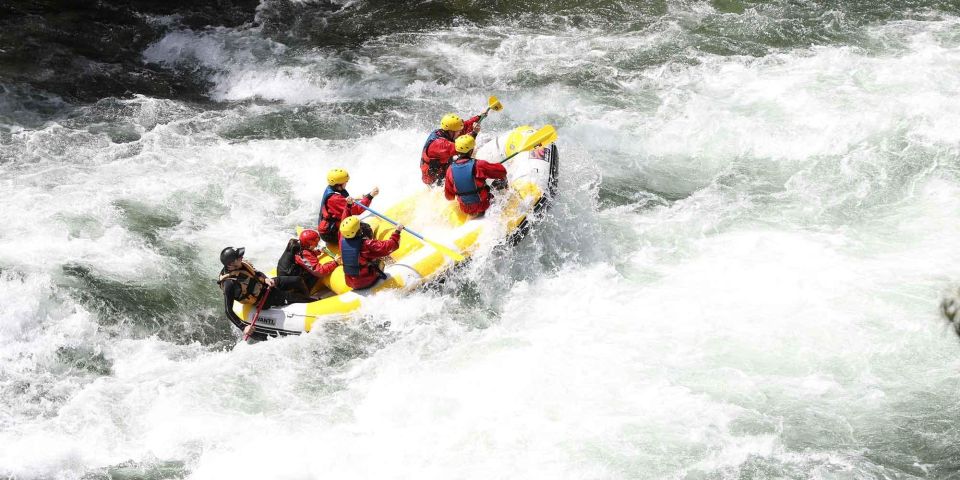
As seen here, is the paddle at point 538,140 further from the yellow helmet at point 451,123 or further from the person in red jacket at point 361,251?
the person in red jacket at point 361,251

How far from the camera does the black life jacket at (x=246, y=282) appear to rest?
7633mm

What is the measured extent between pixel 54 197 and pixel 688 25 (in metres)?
9.10

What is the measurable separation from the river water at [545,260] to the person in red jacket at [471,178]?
511 mm

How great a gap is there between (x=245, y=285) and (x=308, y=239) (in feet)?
2.35

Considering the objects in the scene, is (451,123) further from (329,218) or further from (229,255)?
(229,255)

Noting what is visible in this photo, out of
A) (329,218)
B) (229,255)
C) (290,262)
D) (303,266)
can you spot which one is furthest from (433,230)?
(229,255)

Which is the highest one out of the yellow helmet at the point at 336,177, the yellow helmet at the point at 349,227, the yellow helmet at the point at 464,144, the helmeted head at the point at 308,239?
the yellow helmet at the point at 464,144

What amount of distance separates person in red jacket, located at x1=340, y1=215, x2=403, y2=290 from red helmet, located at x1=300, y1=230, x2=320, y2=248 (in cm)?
A: 30

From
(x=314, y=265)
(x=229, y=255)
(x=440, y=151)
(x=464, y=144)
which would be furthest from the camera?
(x=440, y=151)

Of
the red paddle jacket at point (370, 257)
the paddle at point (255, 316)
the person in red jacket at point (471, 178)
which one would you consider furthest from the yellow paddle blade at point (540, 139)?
the paddle at point (255, 316)

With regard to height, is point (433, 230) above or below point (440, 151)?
below

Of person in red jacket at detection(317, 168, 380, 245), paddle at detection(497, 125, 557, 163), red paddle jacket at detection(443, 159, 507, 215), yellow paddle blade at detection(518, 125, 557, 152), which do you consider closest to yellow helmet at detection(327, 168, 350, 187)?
person in red jacket at detection(317, 168, 380, 245)

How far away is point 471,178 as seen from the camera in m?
8.29

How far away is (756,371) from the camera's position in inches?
280
